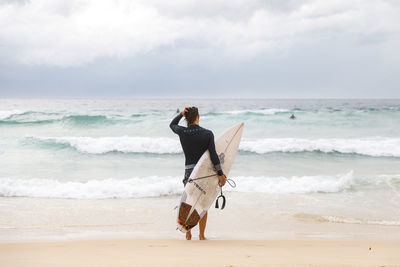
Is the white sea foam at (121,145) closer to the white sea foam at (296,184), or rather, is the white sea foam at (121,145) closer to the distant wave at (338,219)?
the white sea foam at (296,184)

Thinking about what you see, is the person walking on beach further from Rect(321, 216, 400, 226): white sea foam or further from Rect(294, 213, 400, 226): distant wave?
Rect(321, 216, 400, 226): white sea foam

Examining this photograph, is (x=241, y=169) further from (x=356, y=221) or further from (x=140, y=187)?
(x=356, y=221)

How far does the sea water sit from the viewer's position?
6273 mm

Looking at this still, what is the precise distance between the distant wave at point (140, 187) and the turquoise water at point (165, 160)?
20 millimetres


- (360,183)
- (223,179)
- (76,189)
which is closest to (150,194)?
(76,189)

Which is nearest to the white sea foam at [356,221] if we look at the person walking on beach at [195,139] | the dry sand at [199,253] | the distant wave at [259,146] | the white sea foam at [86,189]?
the dry sand at [199,253]

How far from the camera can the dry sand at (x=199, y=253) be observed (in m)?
2.90

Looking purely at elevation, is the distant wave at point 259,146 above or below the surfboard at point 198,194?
below

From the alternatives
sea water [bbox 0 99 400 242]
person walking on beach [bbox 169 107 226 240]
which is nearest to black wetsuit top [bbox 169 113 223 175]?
person walking on beach [bbox 169 107 226 240]

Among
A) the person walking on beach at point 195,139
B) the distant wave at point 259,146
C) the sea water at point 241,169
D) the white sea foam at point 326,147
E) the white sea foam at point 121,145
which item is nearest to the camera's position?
the person walking on beach at point 195,139

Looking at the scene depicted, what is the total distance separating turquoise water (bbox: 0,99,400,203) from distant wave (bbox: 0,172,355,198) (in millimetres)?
20

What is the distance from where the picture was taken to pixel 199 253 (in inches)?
126

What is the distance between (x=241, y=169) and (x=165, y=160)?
2.82 m

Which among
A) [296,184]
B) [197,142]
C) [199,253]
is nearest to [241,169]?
[296,184]
